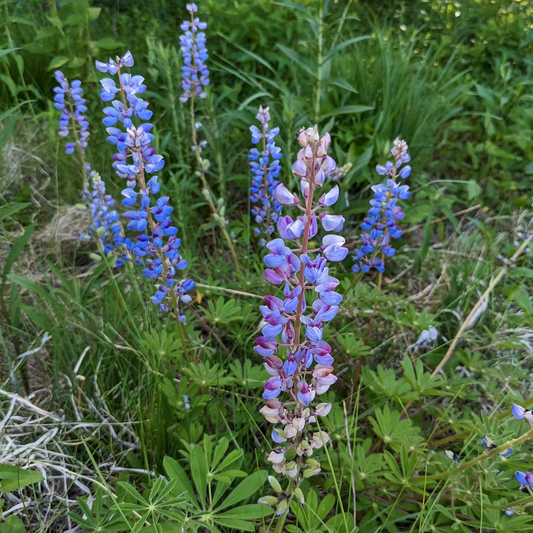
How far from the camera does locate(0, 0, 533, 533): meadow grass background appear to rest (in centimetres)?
159

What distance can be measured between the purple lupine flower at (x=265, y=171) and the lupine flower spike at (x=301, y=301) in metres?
1.33

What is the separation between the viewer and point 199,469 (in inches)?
52.2

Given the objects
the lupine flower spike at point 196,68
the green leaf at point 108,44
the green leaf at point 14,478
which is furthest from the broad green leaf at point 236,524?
the green leaf at point 108,44

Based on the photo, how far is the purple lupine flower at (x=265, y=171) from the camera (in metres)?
2.36

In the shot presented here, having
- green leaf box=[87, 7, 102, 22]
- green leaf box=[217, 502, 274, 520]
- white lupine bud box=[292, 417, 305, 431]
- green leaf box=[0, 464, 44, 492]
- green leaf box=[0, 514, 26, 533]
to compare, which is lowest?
green leaf box=[0, 514, 26, 533]

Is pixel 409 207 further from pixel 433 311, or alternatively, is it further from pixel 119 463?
pixel 119 463

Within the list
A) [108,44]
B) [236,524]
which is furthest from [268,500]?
[108,44]

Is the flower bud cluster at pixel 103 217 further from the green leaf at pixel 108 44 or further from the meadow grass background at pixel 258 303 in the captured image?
the green leaf at pixel 108 44

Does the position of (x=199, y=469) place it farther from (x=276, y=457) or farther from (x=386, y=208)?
(x=386, y=208)

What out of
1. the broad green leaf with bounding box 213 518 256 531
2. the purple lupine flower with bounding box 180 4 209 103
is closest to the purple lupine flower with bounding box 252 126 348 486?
the broad green leaf with bounding box 213 518 256 531

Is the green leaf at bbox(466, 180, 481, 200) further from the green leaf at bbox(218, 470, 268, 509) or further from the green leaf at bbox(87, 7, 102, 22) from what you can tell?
the green leaf at bbox(87, 7, 102, 22)

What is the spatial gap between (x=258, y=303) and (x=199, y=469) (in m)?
1.13

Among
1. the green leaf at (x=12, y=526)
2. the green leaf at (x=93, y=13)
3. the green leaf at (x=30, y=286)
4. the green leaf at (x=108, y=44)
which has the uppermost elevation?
the green leaf at (x=93, y=13)

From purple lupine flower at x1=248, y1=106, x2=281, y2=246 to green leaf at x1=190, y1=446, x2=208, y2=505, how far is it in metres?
Answer: 1.34
